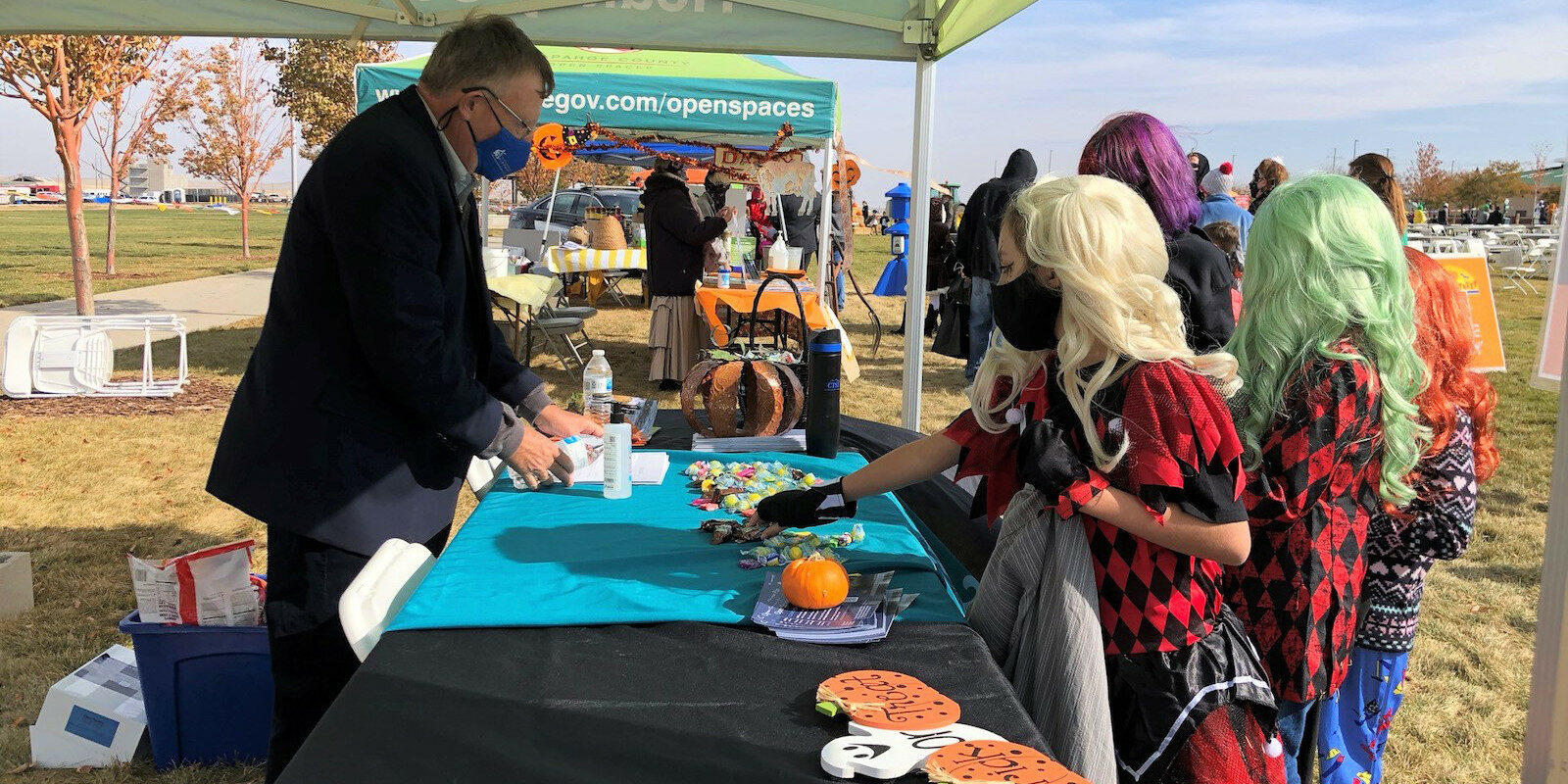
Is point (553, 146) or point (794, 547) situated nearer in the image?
point (794, 547)

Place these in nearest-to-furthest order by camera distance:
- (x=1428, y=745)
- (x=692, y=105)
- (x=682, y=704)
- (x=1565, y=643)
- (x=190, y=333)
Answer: (x=1565, y=643), (x=682, y=704), (x=1428, y=745), (x=692, y=105), (x=190, y=333)

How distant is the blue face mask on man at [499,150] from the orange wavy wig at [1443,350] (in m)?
1.88

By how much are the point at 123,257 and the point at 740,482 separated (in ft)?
74.6

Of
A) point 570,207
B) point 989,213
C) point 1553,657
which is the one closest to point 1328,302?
point 1553,657

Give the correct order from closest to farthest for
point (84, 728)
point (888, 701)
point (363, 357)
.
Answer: point (888, 701), point (363, 357), point (84, 728)

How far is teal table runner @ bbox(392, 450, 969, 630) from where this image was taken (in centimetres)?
170

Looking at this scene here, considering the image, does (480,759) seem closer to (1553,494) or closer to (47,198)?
(1553,494)

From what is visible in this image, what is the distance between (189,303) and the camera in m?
12.7

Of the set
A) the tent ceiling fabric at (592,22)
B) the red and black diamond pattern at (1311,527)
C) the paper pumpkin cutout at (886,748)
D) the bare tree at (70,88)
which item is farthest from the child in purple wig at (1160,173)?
the bare tree at (70,88)

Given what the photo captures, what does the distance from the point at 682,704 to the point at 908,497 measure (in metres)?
1.52

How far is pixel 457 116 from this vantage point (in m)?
2.16

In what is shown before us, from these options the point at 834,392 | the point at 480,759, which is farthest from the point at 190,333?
the point at 480,759

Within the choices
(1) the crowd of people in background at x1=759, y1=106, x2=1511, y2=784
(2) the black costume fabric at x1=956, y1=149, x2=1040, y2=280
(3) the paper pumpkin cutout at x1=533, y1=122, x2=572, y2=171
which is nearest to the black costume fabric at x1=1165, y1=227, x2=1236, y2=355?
(1) the crowd of people in background at x1=759, y1=106, x2=1511, y2=784

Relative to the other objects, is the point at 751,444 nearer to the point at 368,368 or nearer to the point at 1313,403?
the point at 368,368
